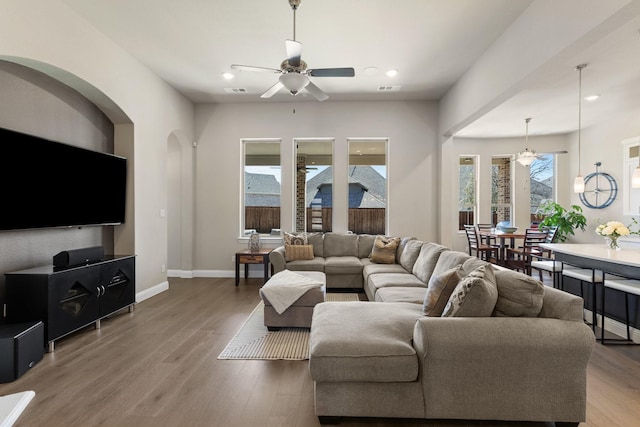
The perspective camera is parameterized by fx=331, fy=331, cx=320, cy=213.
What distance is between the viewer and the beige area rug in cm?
294

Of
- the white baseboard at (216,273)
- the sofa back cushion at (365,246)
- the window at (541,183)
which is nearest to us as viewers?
the sofa back cushion at (365,246)

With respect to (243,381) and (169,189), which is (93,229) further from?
(243,381)

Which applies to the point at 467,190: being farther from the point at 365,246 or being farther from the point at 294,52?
the point at 294,52

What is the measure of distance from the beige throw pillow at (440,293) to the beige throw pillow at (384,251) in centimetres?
275

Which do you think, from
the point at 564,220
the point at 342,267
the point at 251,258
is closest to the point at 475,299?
the point at 342,267

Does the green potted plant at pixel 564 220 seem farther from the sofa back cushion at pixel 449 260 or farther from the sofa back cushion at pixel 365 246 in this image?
the sofa back cushion at pixel 449 260

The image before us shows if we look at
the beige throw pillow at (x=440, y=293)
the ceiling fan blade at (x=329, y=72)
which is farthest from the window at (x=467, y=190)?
the beige throw pillow at (x=440, y=293)

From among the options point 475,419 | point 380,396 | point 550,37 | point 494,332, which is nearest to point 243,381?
point 380,396

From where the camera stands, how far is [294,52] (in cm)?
324

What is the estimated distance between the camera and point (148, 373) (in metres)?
2.65

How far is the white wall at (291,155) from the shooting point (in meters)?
6.27

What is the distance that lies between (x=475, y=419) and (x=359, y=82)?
473cm

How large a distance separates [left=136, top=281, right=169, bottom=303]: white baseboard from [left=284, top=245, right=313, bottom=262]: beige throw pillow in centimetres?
200

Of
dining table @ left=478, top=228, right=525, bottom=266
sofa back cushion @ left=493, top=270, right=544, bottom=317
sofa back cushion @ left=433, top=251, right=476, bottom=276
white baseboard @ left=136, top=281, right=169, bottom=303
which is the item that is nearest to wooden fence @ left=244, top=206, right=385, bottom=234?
white baseboard @ left=136, top=281, right=169, bottom=303
